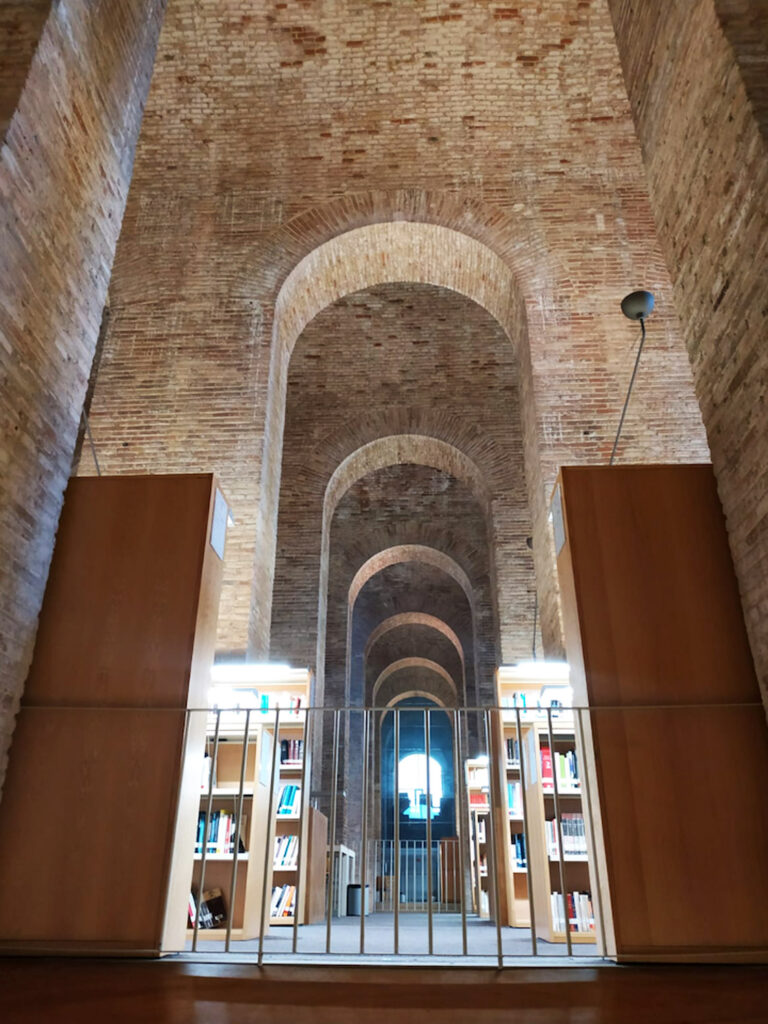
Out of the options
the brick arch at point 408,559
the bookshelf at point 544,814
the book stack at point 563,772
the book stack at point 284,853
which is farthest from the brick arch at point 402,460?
the book stack at point 563,772

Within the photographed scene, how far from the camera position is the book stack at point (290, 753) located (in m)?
6.32

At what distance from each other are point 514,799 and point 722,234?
4.13 metres

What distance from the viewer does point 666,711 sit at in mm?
3479

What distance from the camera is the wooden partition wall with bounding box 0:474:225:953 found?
3.23 meters

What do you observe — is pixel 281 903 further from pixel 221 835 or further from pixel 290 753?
pixel 221 835

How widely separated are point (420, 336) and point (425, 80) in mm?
3657

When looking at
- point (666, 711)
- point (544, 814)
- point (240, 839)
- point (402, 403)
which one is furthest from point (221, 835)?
point (402, 403)

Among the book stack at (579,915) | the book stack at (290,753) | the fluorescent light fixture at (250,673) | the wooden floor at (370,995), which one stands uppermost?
the fluorescent light fixture at (250,673)

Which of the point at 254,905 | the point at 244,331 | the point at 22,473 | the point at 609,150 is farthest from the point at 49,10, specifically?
the point at 609,150

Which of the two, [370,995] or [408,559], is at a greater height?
[408,559]

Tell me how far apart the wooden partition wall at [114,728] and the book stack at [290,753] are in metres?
2.52

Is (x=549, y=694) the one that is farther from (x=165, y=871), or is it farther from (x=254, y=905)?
(x=165, y=871)

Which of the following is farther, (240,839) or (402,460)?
(402,460)

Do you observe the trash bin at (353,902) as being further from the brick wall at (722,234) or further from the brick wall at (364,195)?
the brick wall at (722,234)
